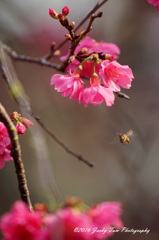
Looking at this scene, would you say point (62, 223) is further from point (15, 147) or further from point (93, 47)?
point (93, 47)

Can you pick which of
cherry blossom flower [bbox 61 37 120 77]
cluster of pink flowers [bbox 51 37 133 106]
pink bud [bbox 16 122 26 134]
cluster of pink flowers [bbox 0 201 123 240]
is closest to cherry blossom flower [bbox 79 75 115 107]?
cluster of pink flowers [bbox 51 37 133 106]

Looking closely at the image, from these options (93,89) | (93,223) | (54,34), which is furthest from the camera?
(54,34)

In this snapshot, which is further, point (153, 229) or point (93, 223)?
point (153, 229)

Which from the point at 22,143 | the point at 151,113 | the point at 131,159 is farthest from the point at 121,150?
the point at 22,143

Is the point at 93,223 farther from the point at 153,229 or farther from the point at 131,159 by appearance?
the point at 153,229

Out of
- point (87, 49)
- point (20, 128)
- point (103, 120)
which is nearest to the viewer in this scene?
point (20, 128)

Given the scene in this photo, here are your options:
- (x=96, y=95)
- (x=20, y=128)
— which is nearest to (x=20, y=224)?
(x=20, y=128)

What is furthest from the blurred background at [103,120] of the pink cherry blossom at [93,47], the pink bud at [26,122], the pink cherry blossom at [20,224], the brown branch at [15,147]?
the pink cherry blossom at [20,224]

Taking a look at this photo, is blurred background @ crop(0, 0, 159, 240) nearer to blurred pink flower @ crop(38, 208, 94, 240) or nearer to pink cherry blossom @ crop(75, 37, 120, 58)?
pink cherry blossom @ crop(75, 37, 120, 58)
